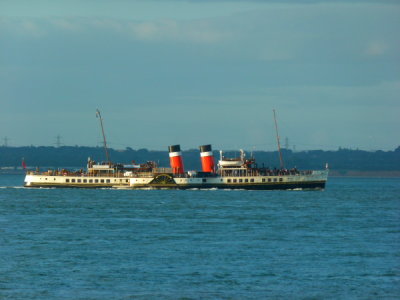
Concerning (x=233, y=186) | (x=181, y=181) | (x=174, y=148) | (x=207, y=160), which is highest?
(x=174, y=148)

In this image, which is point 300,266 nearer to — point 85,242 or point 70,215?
point 85,242

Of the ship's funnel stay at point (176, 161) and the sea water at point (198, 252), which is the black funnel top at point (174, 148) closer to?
the ship's funnel stay at point (176, 161)

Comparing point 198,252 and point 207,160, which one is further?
point 207,160

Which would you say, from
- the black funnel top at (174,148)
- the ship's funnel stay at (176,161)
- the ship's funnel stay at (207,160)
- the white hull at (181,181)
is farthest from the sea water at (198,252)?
the black funnel top at (174,148)

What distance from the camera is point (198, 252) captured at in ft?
190

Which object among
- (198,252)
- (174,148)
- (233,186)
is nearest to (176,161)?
(174,148)

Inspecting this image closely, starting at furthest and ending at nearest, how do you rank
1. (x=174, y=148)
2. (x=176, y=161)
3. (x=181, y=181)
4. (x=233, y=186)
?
1. (x=174, y=148)
2. (x=176, y=161)
3. (x=181, y=181)
4. (x=233, y=186)

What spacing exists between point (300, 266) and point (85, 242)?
17.7 meters

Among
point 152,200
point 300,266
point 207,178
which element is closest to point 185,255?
point 300,266

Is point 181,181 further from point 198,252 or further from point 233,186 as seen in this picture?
point 198,252

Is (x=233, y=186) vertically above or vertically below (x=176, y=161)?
below

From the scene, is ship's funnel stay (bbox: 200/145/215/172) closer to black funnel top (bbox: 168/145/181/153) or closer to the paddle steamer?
the paddle steamer

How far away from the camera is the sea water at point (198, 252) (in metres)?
45.0

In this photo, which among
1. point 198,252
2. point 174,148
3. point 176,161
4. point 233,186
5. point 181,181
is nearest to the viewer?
point 198,252
